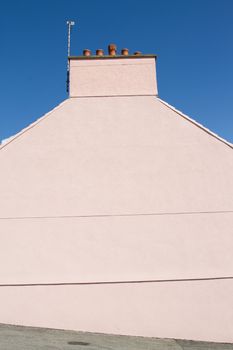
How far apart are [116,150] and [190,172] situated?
2.70 m

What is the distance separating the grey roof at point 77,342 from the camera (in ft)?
28.0

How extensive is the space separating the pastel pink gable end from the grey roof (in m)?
0.45

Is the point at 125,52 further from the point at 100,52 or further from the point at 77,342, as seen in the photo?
the point at 77,342

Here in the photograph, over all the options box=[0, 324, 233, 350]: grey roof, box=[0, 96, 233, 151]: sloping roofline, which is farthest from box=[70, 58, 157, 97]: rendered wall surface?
box=[0, 324, 233, 350]: grey roof

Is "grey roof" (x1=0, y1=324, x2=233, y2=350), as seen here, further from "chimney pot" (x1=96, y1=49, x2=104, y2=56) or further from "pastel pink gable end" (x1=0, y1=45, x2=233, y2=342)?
"chimney pot" (x1=96, y1=49, x2=104, y2=56)

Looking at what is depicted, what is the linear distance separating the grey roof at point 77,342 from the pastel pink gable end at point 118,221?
45cm

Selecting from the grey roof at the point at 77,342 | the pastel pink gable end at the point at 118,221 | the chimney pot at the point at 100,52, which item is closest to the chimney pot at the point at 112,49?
the chimney pot at the point at 100,52

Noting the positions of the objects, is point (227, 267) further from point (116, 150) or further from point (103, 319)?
point (116, 150)

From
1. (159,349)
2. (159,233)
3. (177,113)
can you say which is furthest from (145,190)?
(159,349)

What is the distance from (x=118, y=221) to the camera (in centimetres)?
1143

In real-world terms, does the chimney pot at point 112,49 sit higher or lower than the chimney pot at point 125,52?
higher

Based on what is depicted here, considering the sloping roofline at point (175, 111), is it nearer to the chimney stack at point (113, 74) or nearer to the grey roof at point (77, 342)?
the chimney stack at point (113, 74)

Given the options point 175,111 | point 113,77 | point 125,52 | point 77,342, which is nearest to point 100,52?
point 125,52

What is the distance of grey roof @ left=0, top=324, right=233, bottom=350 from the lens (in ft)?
28.0
